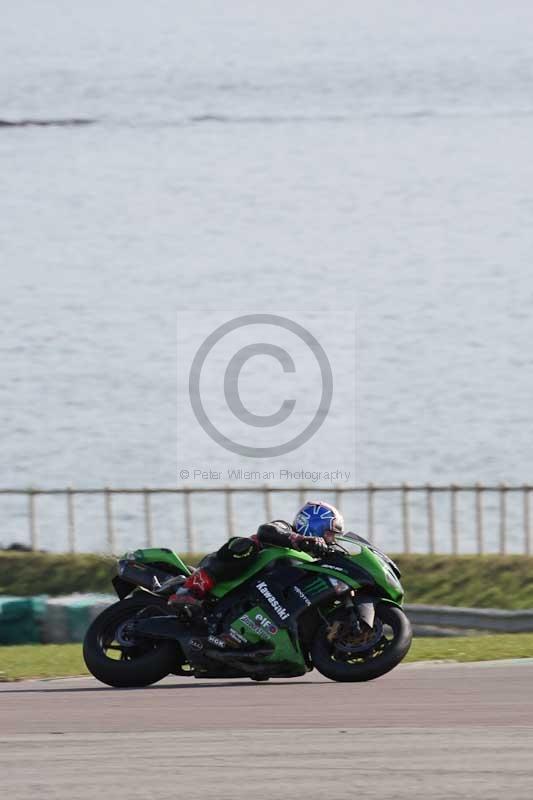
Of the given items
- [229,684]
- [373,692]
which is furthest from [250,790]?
[229,684]

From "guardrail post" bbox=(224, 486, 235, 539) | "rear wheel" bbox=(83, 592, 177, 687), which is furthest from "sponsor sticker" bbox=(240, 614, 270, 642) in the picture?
"guardrail post" bbox=(224, 486, 235, 539)

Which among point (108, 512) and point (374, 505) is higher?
point (374, 505)

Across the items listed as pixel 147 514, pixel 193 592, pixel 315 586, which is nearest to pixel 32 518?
Answer: pixel 147 514

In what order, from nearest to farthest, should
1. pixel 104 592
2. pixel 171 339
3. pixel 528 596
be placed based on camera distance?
pixel 528 596 → pixel 104 592 → pixel 171 339

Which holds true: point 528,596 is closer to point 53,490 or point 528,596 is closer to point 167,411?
point 53,490

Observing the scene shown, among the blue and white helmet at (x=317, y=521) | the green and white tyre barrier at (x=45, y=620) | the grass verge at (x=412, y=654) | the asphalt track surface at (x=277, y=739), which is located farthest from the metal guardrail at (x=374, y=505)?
the asphalt track surface at (x=277, y=739)

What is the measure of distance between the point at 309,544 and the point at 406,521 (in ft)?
58.9

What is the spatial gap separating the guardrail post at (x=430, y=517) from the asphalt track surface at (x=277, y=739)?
17.0 meters

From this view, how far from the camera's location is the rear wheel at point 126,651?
11852 mm

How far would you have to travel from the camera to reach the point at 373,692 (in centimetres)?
1118

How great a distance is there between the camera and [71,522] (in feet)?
104

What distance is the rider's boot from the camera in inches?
466

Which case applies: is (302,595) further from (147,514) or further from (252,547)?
(147,514)

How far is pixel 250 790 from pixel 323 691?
3.44 m
